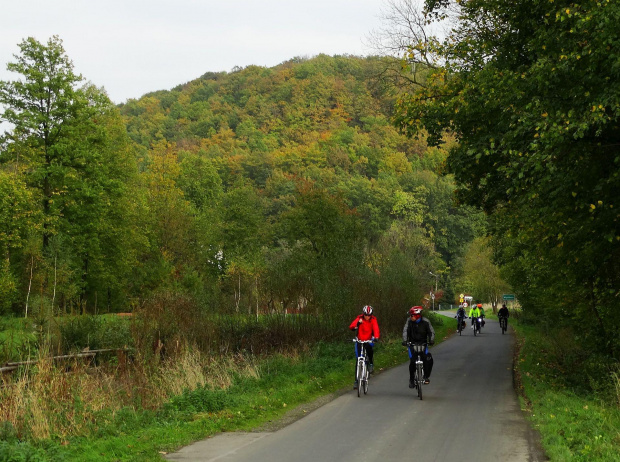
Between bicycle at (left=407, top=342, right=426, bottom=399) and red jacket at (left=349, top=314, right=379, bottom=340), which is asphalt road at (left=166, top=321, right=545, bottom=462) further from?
red jacket at (left=349, top=314, right=379, bottom=340)

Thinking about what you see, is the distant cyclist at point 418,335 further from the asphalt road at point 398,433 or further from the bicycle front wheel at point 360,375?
the bicycle front wheel at point 360,375

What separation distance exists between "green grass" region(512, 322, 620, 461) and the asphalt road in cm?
32

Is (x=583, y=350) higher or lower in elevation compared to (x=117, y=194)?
lower

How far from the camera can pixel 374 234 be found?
93.8 m

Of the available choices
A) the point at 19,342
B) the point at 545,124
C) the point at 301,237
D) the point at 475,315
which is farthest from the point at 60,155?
the point at 545,124

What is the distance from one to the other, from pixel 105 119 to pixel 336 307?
113 feet

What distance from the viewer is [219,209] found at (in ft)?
211

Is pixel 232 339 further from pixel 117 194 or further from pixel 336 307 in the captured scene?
pixel 117 194

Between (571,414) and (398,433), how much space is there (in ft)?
11.0

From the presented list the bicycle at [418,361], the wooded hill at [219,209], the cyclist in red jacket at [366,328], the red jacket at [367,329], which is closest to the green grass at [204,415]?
the cyclist in red jacket at [366,328]

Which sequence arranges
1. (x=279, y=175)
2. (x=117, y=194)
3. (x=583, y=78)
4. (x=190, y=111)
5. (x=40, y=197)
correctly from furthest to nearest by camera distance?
(x=190, y=111) → (x=279, y=175) → (x=117, y=194) → (x=40, y=197) → (x=583, y=78)

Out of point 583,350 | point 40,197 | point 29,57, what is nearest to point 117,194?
point 40,197

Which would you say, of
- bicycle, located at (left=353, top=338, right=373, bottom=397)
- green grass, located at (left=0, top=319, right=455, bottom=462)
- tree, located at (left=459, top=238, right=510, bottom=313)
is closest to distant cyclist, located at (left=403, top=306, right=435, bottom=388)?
bicycle, located at (left=353, top=338, right=373, bottom=397)

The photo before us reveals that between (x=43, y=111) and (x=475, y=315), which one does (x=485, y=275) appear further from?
(x=43, y=111)
